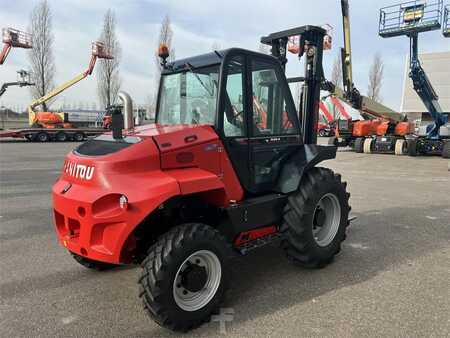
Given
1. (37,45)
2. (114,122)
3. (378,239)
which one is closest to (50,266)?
(114,122)

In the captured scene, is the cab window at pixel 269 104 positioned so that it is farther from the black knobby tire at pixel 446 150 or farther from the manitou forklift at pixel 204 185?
the black knobby tire at pixel 446 150

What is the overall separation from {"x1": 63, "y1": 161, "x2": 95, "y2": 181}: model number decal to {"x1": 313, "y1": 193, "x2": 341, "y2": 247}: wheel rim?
2669 millimetres

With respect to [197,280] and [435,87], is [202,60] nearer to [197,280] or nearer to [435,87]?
[197,280]

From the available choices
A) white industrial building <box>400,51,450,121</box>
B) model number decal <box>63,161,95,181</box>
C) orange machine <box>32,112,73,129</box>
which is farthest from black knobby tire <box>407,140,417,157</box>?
white industrial building <box>400,51,450,121</box>

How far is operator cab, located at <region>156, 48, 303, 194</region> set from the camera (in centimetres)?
367

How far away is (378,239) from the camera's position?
5.37 meters

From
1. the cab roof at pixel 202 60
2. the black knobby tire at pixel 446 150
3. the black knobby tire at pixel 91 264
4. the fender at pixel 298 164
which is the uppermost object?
the cab roof at pixel 202 60

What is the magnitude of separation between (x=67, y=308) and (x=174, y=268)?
1.30 metres

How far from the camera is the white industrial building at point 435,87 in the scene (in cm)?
4397

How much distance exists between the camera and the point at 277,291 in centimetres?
373

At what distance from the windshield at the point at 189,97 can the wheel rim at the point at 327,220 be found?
6.02 ft

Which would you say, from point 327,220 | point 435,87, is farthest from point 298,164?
point 435,87

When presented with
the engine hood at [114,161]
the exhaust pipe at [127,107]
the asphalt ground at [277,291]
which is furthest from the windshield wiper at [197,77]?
the asphalt ground at [277,291]

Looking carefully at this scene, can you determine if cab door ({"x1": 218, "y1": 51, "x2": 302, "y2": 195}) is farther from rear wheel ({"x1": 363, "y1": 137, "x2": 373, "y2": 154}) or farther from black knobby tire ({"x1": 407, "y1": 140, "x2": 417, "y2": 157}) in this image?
rear wheel ({"x1": 363, "y1": 137, "x2": 373, "y2": 154})
